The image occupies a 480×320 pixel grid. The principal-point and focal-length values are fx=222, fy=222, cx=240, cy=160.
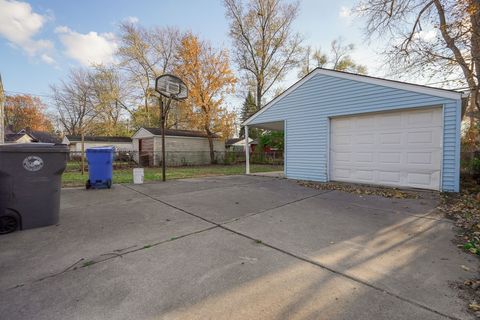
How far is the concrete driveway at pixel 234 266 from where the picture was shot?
1574mm

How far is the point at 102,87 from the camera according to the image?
24.4 m

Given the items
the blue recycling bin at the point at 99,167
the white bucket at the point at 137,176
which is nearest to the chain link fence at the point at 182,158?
the white bucket at the point at 137,176

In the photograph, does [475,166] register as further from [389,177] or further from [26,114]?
[26,114]

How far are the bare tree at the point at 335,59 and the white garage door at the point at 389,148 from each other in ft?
53.7

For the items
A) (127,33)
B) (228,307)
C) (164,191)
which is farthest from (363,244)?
(127,33)

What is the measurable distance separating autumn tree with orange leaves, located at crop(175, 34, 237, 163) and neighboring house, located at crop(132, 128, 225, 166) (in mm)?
1755

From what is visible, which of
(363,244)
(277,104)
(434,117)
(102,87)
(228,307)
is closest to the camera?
(228,307)

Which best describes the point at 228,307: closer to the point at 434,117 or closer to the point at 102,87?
the point at 434,117

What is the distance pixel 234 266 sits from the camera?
2.16 m

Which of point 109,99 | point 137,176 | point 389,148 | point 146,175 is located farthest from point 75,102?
point 389,148

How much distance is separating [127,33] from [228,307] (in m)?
24.8

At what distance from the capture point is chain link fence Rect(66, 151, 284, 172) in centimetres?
1609

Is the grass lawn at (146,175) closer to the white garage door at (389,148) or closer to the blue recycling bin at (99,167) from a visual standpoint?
the blue recycling bin at (99,167)

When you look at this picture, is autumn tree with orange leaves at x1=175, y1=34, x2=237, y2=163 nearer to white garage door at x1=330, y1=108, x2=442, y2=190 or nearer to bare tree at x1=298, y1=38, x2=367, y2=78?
bare tree at x1=298, y1=38, x2=367, y2=78
